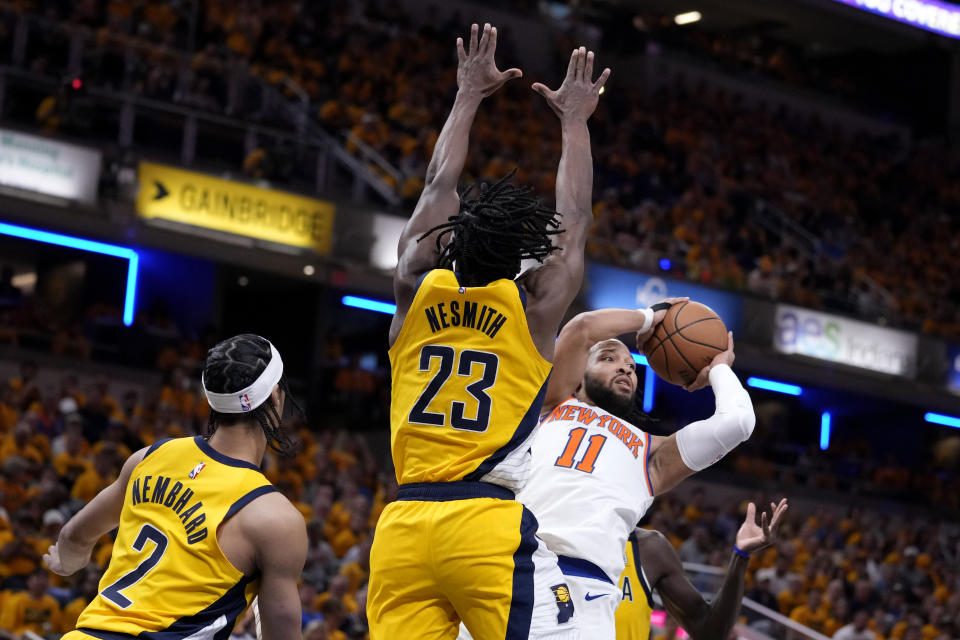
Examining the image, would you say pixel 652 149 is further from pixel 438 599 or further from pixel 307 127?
pixel 438 599

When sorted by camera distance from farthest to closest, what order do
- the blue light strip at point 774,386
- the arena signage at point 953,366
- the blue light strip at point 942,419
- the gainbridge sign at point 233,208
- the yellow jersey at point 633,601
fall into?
1. the blue light strip at point 942,419
2. the blue light strip at point 774,386
3. the arena signage at point 953,366
4. the gainbridge sign at point 233,208
5. the yellow jersey at point 633,601

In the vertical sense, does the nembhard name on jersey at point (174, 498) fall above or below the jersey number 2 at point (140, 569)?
above

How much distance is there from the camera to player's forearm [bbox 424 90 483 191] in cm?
428

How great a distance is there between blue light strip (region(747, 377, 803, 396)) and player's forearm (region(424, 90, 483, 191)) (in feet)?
60.7

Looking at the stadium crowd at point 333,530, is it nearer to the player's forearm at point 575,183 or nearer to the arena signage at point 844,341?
the arena signage at point 844,341

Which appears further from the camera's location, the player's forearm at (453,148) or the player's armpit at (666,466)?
the player's armpit at (666,466)

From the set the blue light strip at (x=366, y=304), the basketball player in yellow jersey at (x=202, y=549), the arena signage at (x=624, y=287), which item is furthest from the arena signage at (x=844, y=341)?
the basketball player in yellow jersey at (x=202, y=549)

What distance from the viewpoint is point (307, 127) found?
635 inches

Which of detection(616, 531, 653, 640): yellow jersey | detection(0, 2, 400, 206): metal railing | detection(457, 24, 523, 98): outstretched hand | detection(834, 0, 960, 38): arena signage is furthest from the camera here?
detection(834, 0, 960, 38): arena signage

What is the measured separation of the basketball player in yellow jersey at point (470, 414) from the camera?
3762 millimetres

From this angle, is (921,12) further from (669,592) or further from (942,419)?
(669,592)

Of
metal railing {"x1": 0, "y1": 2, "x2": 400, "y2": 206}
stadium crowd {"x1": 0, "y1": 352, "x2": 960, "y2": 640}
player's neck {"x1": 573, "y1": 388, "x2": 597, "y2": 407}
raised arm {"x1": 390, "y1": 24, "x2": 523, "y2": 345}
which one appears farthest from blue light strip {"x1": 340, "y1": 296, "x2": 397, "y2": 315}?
raised arm {"x1": 390, "y1": 24, "x2": 523, "y2": 345}

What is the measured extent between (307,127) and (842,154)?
1408 cm

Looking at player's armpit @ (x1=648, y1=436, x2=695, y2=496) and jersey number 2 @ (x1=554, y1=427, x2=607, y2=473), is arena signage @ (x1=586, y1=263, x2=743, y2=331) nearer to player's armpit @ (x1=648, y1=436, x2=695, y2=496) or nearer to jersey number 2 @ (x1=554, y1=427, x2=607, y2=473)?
player's armpit @ (x1=648, y1=436, x2=695, y2=496)
